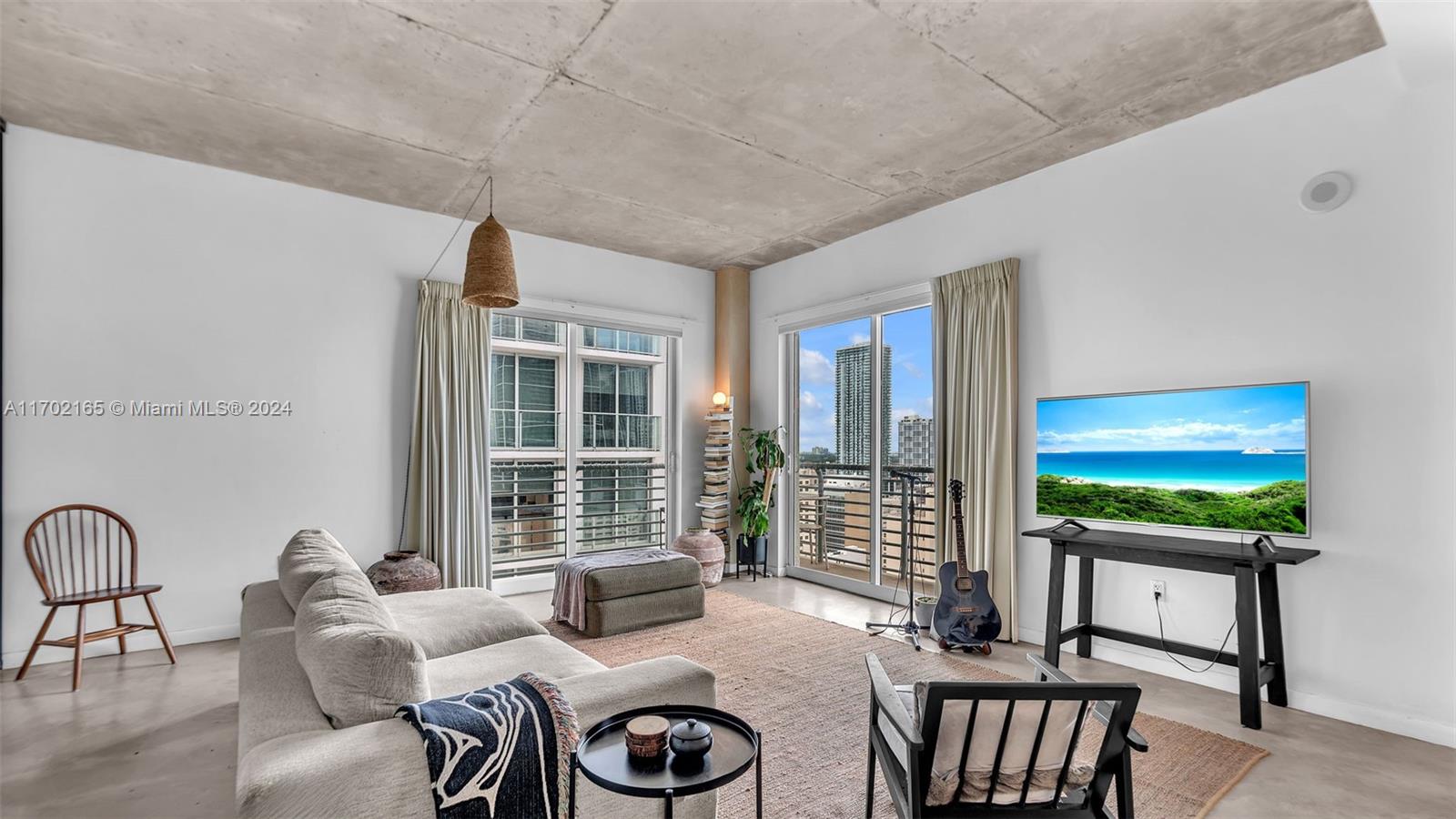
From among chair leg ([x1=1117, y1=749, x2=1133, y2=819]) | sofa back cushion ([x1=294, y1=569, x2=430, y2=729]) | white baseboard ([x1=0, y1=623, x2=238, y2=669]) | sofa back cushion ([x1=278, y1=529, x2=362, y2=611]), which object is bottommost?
white baseboard ([x1=0, y1=623, x2=238, y2=669])

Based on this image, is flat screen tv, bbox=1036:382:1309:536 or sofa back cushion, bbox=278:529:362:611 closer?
sofa back cushion, bbox=278:529:362:611

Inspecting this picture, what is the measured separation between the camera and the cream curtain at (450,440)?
4793 mm

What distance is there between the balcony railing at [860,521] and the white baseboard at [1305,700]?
122 centimetres

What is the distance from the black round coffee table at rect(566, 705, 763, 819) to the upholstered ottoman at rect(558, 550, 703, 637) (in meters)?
2.52

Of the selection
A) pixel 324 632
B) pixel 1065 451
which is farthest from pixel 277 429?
pixel 1065 451

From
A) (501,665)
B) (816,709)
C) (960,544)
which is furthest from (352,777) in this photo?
(960,544)

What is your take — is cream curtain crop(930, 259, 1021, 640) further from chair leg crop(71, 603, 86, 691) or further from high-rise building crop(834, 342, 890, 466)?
chair leg crop(71, 603, 86, 691)

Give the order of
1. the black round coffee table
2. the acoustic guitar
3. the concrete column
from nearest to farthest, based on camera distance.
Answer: the black round coffee table
the acoustic guitar
the concrete column

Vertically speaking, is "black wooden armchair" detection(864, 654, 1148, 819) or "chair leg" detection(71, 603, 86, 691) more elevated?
"black wooden armchair" detection(864, 654, 1148, 819)

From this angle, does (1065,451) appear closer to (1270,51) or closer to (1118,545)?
(1118,545)

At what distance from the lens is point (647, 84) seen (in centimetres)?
317

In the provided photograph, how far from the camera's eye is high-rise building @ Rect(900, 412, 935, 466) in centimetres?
494

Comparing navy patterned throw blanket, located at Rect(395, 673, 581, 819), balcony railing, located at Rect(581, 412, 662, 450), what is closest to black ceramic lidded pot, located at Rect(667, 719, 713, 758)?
navy patterned throw blanket, located at Rect(395, 673, 581, 819)

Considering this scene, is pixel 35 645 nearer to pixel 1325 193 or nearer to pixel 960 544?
pixel 960 544
